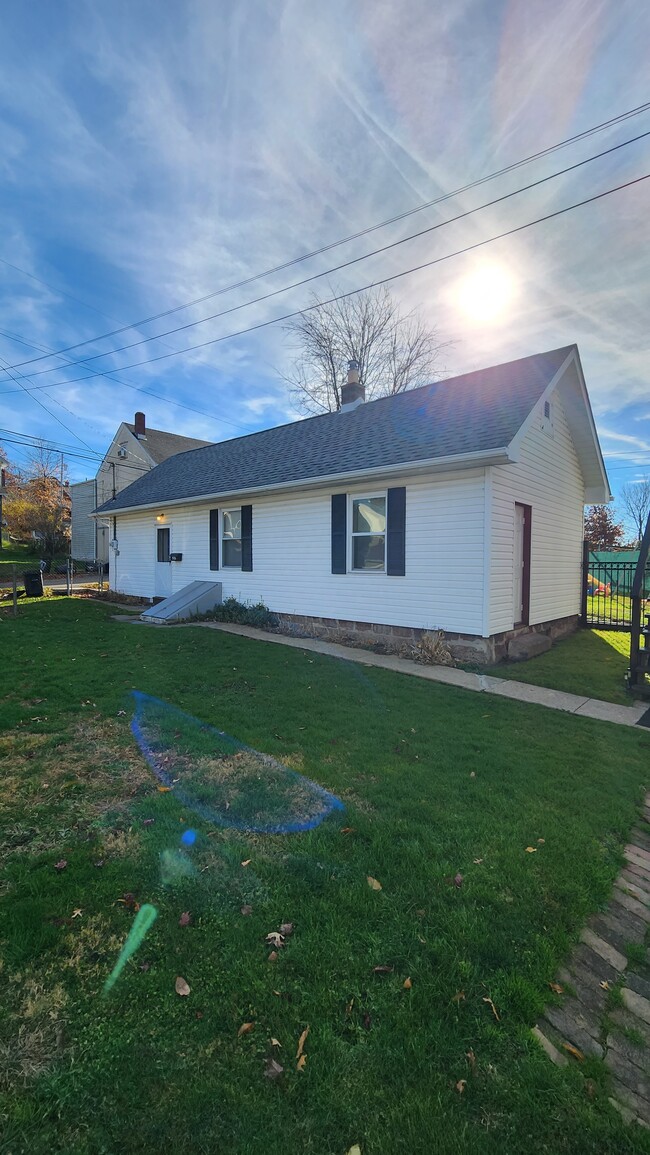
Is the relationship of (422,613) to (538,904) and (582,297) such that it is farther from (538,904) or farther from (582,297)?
(582,297)

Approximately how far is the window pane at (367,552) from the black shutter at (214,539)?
14.6 feet

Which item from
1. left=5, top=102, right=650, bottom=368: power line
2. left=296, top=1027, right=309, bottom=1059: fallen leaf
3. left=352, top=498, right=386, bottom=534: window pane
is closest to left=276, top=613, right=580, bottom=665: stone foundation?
left=352, top=498, right=386, bottom=534: window pane

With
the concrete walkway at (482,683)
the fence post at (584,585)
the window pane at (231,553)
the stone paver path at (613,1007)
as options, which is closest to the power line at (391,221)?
the window pane at (231,553)

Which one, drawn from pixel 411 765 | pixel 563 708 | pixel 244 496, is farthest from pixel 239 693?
pixel 244 496

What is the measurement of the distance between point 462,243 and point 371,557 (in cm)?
598

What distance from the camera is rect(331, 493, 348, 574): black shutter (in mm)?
9266

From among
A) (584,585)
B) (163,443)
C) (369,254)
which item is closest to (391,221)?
(369,254)

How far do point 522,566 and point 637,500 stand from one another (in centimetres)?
2937

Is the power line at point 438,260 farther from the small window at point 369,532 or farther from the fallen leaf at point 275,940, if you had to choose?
the fallen leaf at point 275,940

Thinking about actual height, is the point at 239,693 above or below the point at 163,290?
below

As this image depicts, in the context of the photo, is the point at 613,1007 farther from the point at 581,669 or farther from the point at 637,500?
the point at 637,500

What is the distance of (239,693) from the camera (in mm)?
5551

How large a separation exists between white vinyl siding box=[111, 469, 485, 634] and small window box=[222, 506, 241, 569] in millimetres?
248

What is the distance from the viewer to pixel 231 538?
12008 mm
